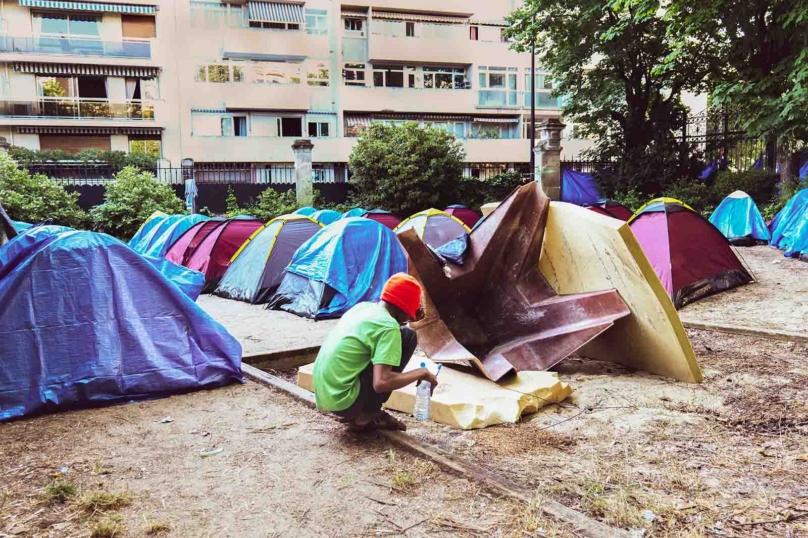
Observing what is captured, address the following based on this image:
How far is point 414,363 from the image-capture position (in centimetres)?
514

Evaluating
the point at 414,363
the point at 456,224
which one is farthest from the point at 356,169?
the point at 414,363

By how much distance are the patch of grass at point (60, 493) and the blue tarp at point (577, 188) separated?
18064 millimetres

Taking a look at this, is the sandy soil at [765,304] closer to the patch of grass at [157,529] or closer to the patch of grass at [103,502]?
the patch of grass at [157,529]

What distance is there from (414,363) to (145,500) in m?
2.55

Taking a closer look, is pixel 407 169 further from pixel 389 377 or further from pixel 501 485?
pixel 501 485

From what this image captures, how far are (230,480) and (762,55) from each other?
48.4ft

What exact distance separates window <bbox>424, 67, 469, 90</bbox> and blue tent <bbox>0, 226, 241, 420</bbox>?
26.4 metres

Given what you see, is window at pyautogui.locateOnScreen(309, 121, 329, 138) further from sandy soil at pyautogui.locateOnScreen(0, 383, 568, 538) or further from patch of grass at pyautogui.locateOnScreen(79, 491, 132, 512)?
patch of grass at pyautogui.locateOnScreen(79, 491, 132, 512)

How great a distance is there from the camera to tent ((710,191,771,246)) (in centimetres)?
1312

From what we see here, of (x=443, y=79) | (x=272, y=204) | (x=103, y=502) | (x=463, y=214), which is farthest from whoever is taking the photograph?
(x=443, y=79)

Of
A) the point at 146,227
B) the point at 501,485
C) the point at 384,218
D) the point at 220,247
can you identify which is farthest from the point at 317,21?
the point at 501,485

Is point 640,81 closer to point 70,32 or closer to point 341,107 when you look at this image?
point 341,107

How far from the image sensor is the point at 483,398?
4297mm

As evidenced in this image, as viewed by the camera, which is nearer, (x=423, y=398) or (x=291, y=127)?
(x=423, y=398)
